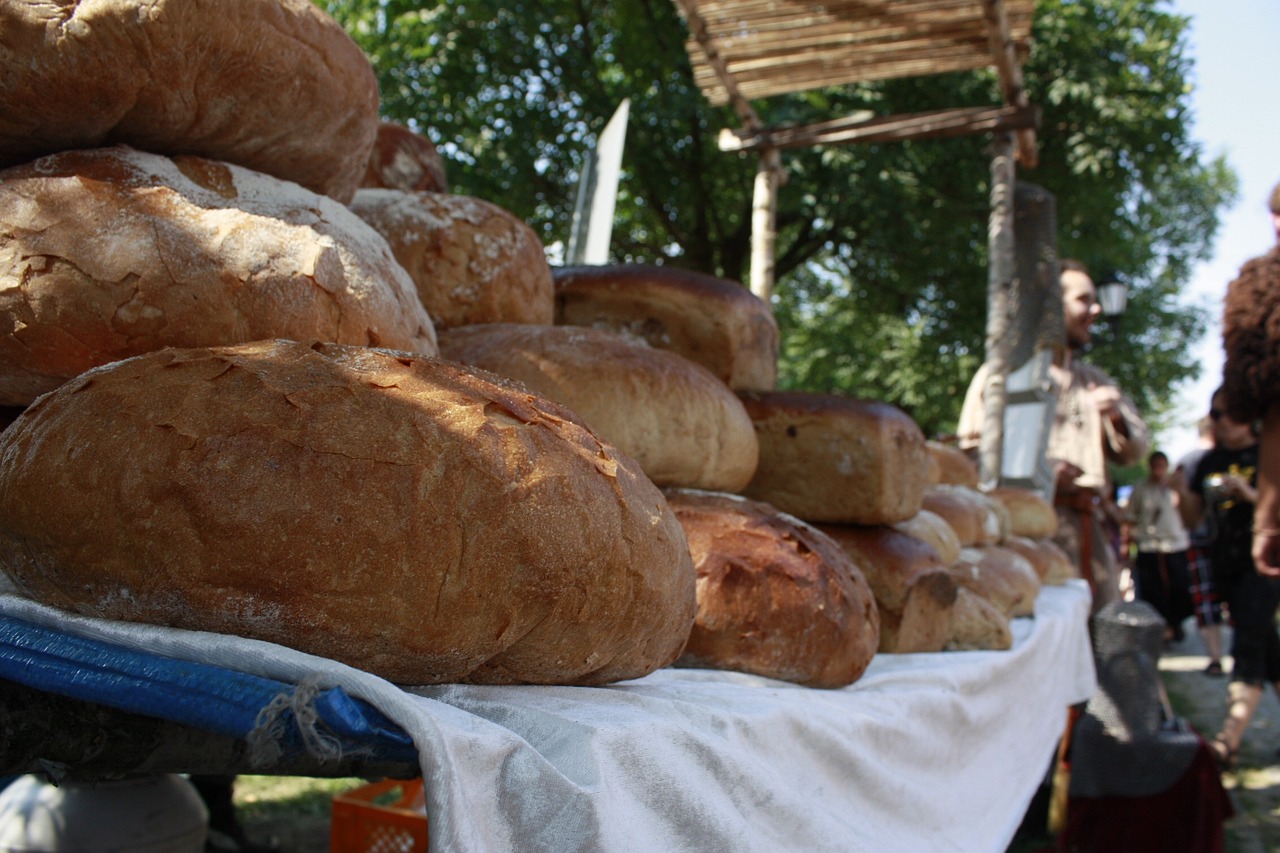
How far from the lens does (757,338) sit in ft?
8.11

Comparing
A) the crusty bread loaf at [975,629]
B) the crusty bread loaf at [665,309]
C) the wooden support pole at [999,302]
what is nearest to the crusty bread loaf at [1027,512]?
the wooden support pole at [999,302]

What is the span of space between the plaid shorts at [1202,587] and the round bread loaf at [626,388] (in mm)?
7049

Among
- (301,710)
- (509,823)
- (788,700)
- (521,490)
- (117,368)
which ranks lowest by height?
(788,700)

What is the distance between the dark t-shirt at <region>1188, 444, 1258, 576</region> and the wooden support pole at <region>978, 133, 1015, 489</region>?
46.6 inches

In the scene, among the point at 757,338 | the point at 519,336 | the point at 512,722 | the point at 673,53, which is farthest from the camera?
the point at 673,53

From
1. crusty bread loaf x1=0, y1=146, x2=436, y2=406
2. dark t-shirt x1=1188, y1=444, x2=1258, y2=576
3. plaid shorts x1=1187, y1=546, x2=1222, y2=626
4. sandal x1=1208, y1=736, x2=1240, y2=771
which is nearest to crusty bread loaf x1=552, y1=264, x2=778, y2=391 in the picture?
crusty bread loaf x1=0, y1=146, x2=436, y2=406

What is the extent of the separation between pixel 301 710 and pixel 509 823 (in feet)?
0.76

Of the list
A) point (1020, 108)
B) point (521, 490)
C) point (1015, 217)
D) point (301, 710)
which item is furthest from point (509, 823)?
point (1015, 217)

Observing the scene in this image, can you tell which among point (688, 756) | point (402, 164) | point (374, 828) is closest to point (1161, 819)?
point (374, 828)

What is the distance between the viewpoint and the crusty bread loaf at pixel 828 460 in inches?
95.9

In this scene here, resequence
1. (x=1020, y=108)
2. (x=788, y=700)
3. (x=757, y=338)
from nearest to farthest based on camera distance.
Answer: (x=788, y=700), (x=757, y=338), (x=1020, y=108)

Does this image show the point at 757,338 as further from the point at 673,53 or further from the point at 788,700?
the point at 673,53

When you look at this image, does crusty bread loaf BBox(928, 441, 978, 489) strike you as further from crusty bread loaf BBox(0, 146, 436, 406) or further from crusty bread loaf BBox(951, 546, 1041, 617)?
crusty bread loaf BBox(0, 146, 436, 406)

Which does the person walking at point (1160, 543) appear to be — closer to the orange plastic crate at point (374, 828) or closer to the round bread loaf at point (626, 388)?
the orange plastic crate at point (374, 828)
